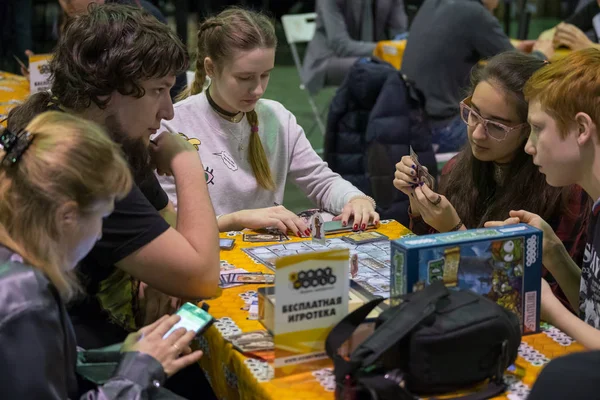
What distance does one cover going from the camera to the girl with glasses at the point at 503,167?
2223mm

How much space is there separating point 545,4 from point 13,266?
1223 cm

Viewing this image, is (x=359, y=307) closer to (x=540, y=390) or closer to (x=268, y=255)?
A: (x=540, y=390)

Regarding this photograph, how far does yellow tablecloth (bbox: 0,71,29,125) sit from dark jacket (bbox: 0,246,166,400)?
2381 mm

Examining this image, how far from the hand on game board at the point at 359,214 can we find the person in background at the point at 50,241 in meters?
1.02

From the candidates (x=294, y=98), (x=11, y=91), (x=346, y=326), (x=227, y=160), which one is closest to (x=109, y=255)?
(x=346, y=326)

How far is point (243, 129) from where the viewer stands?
2846mm

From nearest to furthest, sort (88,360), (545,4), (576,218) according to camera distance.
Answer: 1. (88,360)
2. (576,218)
3. (545,4)

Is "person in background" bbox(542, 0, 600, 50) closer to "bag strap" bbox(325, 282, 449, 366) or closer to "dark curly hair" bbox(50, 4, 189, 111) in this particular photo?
"dark curly hair" bbox(50, 4, 189, 111)

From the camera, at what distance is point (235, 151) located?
2.83 meters

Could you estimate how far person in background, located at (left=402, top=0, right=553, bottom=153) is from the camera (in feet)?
14.6

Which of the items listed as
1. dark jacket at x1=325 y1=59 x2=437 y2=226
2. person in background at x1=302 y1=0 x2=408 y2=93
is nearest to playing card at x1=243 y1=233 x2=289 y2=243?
dark jacket at x1=325 y1=59 x2=437 y2=226

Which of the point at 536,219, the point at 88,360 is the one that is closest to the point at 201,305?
the point at 88,360

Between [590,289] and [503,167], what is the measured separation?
2.13ft

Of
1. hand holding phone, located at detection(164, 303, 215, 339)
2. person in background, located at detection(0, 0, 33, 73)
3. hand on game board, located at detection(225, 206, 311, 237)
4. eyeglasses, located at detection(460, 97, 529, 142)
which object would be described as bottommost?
person in background, located at detection(0, 0, 33, 73)
